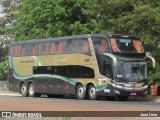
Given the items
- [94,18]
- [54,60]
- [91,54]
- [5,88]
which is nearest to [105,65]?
[91,54]

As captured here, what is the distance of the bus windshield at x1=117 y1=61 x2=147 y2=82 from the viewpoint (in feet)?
97.4

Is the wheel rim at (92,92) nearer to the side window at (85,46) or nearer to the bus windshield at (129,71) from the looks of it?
the bus windshield at (129,71)

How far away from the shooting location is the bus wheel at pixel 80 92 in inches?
1236

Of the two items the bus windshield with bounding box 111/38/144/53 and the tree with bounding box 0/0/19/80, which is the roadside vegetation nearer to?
the bus windshield with bounding box 111/38/144/53

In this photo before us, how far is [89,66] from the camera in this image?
30984mm

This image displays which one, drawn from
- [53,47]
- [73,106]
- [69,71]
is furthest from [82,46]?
[73,106]

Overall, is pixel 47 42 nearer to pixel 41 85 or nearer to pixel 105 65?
pixel 41 85

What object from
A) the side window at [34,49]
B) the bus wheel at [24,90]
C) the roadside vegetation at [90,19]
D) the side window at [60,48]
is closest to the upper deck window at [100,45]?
the roadside vegetation at [90,19]

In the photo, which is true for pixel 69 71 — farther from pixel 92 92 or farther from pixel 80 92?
pixel 92 92

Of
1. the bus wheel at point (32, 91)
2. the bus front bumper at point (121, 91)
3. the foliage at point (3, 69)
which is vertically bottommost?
the bus wheel at point (32, 91)

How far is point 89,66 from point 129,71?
2.70 metres

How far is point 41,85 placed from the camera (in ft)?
117

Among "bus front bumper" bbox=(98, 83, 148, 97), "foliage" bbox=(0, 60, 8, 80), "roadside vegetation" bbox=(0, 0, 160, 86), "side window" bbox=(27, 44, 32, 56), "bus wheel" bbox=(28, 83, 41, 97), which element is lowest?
"bus wheel" bbox=(28, 83, 41, 97)

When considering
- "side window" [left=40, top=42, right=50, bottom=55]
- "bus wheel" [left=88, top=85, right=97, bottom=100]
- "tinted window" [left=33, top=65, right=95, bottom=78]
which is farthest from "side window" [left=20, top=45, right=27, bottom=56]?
"bus wheel" [left=88, top=85, right=97, bottom=100]
